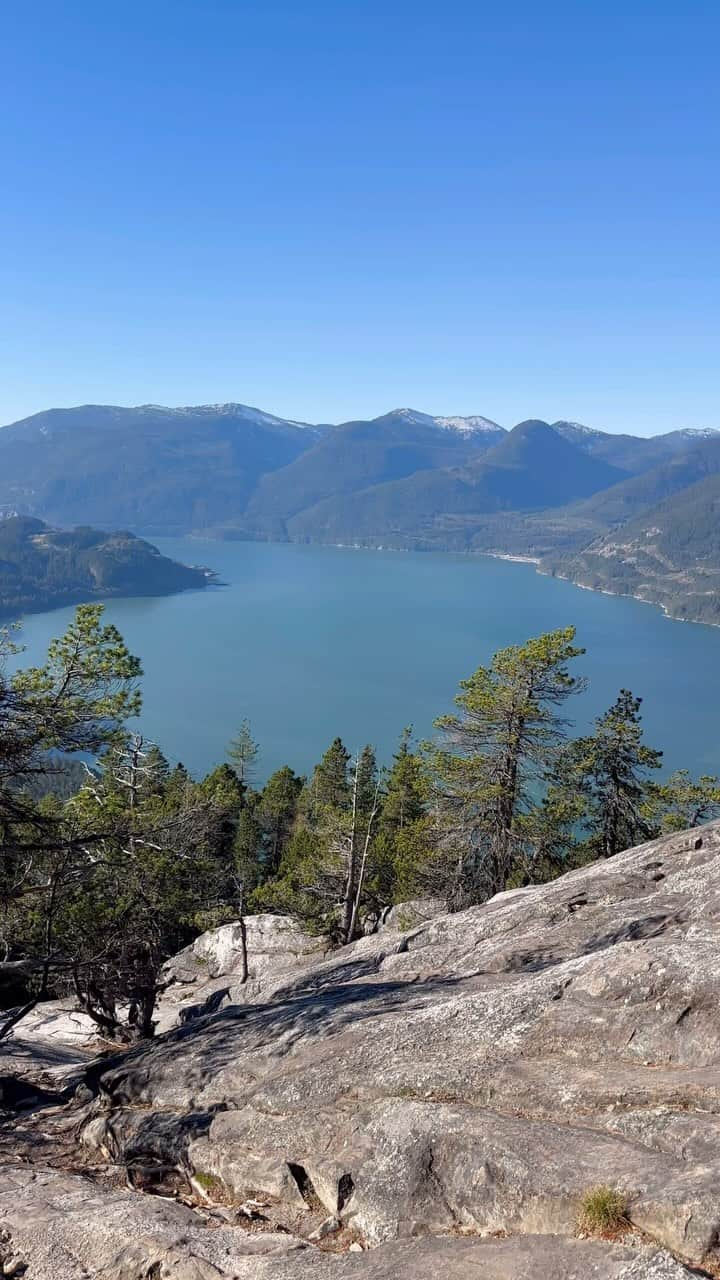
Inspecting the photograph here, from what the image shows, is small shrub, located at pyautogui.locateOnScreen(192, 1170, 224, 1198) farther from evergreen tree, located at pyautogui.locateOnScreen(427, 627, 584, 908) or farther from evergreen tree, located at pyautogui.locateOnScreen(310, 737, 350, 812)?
evergreen tree, located at pyautogui.locateOnScreen(310, 737, 350, 812)

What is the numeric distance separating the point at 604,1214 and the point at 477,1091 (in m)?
2.53

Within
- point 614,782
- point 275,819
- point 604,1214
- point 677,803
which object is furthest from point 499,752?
point 275,819

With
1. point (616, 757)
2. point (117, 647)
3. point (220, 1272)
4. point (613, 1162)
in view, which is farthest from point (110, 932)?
point (616, 757)

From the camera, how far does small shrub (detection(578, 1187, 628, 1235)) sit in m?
6.79

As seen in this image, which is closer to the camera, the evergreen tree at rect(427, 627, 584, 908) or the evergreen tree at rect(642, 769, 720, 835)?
the evergreen tree at rect(427, 627, 584, 908)

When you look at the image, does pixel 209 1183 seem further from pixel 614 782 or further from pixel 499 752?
pixel 614 782

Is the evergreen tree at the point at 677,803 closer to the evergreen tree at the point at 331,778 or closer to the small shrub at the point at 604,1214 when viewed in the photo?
the evergreen tree at the point at 331,778

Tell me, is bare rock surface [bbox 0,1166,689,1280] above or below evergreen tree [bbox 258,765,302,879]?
above

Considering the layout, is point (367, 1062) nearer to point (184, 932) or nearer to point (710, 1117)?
point (710, 1117)

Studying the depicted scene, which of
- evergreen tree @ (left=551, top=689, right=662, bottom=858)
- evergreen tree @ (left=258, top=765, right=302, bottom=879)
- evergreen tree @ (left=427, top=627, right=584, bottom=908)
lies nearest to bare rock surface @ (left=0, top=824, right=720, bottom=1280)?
evergreen tree @ (left=427, top=627, right=584, bottom=908)

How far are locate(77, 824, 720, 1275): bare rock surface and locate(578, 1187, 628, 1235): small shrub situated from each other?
0.09 m

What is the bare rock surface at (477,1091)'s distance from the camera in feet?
24.7

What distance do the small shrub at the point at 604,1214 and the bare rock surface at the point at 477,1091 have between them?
0.09 m

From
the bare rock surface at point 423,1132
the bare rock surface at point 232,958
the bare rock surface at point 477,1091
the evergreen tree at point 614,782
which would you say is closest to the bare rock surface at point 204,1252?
the bare rock surface at point 423,1132
